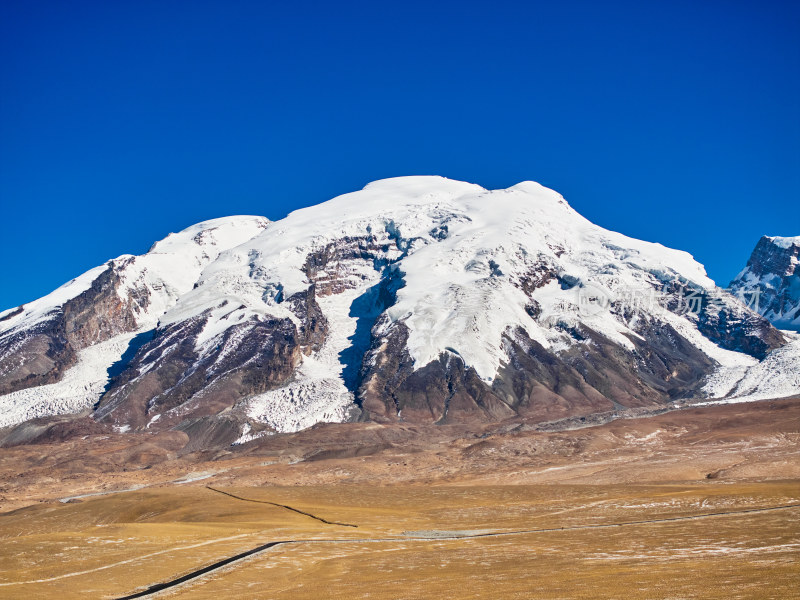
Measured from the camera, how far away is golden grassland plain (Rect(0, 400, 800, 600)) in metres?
30.0

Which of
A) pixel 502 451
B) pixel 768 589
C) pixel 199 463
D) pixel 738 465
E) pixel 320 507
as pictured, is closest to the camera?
pixel 768 589

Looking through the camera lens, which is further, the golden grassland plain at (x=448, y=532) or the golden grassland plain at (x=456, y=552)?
the golden grassland plain at (x=448, y=532)

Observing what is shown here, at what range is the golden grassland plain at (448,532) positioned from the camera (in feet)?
98.5

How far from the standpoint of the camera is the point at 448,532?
57656mm

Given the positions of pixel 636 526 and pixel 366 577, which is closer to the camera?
pixel 366 577

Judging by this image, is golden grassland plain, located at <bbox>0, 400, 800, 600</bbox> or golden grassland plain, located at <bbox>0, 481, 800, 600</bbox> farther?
golden grassland plain, located at <bbox>0, 400, 800, 600</bbox>

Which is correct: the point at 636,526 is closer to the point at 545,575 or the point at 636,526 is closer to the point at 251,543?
the point at 545,575

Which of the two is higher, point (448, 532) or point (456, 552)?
point (456, 552)

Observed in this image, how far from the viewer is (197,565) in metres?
40.9

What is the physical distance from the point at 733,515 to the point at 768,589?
33.2 m

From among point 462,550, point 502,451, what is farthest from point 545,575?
point 502,451

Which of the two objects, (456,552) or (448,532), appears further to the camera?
(448,532)

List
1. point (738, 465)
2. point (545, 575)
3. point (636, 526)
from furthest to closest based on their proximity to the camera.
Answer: point (738, 465) → point (636, 526) → point (545, 575)

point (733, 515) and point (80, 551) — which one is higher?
point (80, 551)
